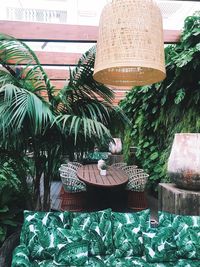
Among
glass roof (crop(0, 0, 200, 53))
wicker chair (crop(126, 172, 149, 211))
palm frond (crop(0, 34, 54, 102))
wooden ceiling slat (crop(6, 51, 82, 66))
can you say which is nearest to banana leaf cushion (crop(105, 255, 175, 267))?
palm frond (crop(0, 34, 54, 102))

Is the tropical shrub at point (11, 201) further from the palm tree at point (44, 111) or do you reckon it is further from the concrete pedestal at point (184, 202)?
the concrete pedestal at point (184, 202)

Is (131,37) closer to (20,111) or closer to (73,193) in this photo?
(20,111)

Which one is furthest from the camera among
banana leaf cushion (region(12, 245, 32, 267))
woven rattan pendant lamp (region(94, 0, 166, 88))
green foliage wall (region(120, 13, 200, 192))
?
green foliage wall (region(120, 13, 200, 192))

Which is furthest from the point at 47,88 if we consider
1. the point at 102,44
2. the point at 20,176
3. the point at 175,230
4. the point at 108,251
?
the point at 175,230

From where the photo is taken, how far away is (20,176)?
2654mm

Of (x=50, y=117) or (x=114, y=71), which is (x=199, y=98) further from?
(x=50, y=117)

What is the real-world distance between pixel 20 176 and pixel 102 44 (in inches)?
69.0

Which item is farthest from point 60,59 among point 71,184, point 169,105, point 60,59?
point 71,184

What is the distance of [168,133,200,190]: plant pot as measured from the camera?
8.11 feet

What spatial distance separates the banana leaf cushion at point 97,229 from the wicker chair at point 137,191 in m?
1.89

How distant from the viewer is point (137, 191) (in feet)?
13.8

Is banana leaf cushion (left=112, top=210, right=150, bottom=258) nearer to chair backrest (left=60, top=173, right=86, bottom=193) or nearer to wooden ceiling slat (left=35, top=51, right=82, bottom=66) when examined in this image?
chair backrest (left=60, top=173, right=86, bottom=193)

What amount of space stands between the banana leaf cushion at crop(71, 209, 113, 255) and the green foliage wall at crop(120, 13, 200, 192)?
2.07m

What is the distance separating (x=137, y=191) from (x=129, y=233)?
196cm
